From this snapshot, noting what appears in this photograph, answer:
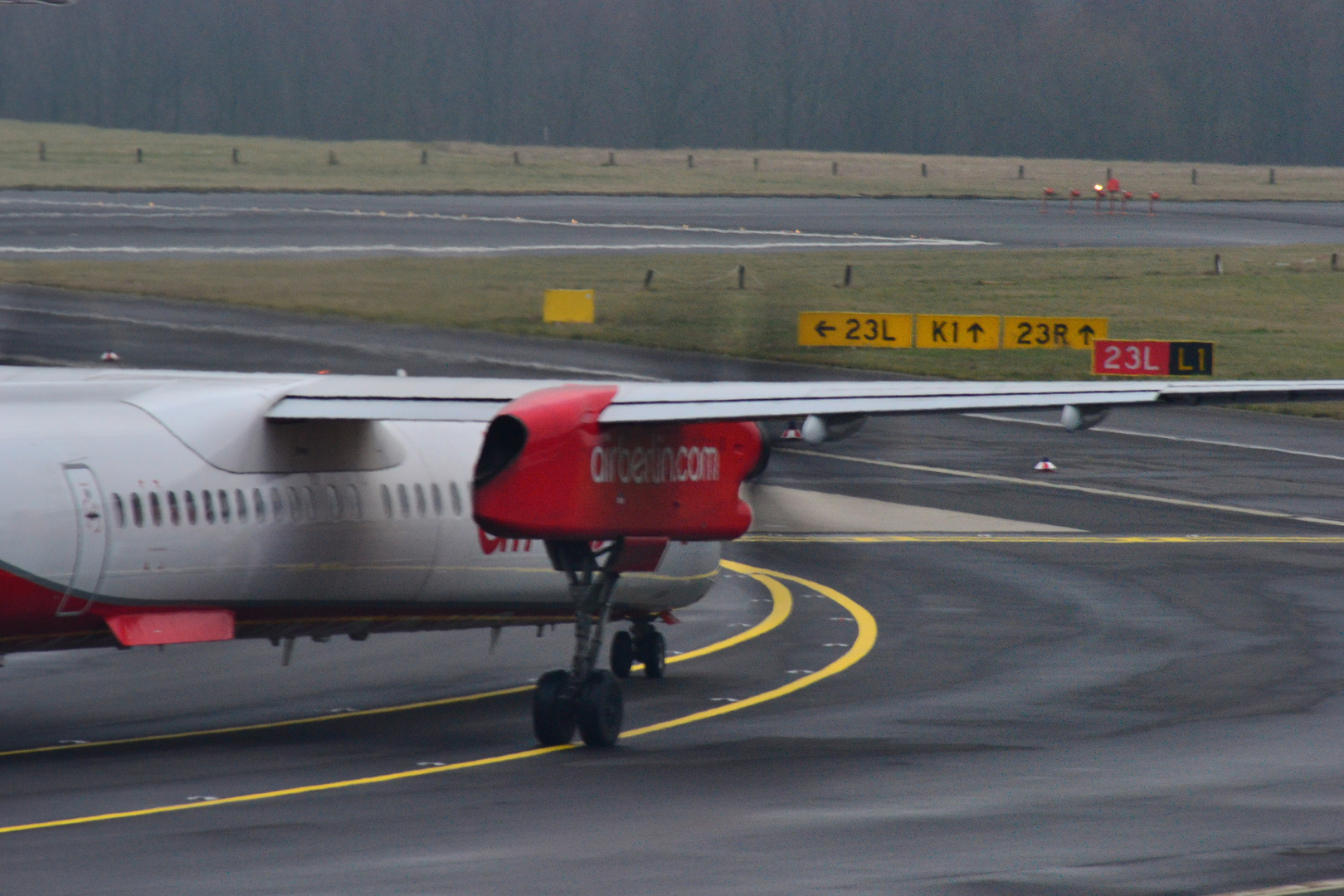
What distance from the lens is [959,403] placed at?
19.1m

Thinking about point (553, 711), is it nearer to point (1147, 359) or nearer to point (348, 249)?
point (1147, 359)

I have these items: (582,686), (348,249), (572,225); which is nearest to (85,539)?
(582,686)

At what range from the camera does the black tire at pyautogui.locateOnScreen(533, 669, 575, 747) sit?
19125 mm

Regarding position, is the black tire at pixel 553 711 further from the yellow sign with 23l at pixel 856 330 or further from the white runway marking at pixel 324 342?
the yellow sign with 23l at pixel 856 330

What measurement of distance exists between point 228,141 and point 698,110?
32912 millimetres

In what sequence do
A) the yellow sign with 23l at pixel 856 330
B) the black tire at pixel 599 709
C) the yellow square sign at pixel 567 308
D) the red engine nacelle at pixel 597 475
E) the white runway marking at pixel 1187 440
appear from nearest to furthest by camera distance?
the red engine nacelle at pixel 597 475, the black tire at pixel 599 709, the white runway marking at pixel 1187 440, the yellow sign with 23l at pixel 856 330, the yellow square sign at pixel 567 308

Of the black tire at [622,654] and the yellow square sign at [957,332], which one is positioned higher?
the yellow square sign at [957,332]

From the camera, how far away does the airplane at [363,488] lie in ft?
58.2

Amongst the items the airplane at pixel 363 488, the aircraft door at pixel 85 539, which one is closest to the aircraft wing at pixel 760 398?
the airplane at pixel 363 488

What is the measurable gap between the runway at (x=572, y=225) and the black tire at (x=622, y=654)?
45520 mm

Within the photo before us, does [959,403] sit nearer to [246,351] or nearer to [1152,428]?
[1152,428]

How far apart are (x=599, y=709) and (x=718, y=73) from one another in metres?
105

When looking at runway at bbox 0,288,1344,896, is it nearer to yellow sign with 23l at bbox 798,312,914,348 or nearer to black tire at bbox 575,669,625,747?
black tire at bbox 575,669,625,747

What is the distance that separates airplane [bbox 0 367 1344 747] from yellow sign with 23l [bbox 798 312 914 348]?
3537cm
